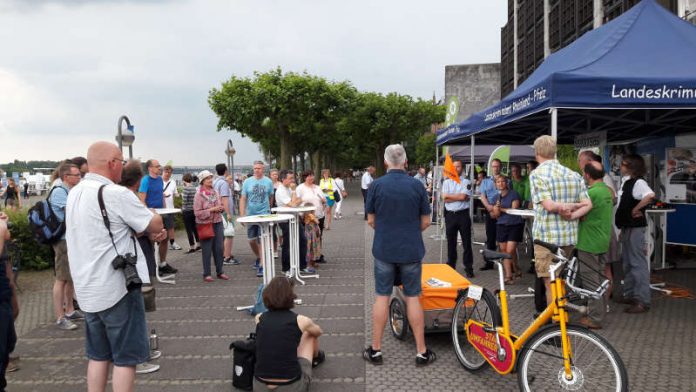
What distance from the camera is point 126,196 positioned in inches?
123

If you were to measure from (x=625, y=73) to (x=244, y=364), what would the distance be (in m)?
4.89

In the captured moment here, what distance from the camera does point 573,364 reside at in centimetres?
330

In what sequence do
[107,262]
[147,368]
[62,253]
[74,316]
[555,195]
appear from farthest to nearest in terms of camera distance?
1. [74,316]
2. [62,253]
3. [555,195]
4. [147,368]
5. [107,262]

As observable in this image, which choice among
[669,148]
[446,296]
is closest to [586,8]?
[669,148]

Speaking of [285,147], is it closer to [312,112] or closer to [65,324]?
[312,112]

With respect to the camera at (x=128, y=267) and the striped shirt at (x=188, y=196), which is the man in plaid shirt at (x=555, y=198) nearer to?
the camera at (x=128, y=267)

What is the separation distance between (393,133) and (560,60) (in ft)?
109

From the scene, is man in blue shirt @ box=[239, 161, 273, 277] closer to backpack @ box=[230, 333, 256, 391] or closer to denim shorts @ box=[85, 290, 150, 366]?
backpack @ box=[230, 333, 256, 391]

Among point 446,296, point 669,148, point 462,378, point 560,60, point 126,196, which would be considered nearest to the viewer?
point 126,196

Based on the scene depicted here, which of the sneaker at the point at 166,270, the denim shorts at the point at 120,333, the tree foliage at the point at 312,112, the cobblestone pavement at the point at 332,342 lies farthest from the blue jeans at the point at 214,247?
the tree foliage at the point at 312,112

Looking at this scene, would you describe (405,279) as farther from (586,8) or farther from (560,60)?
(586,8)

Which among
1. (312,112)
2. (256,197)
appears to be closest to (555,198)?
(256,197)

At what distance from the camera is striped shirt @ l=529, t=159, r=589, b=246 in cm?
495

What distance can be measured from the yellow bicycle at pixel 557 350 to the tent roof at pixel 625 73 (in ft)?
8.05
